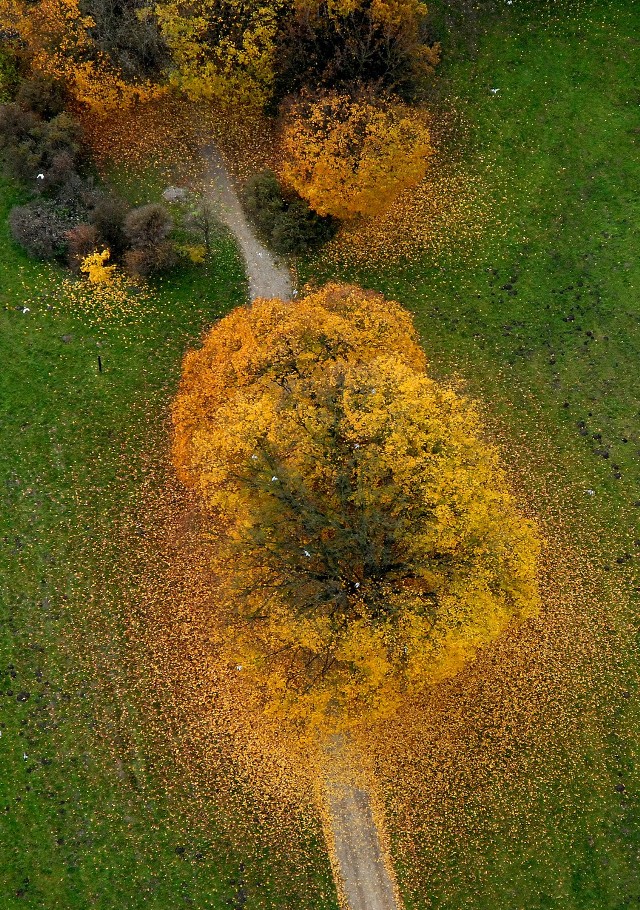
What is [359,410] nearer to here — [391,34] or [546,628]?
[546,628]

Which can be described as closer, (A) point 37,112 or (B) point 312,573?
(B) point 312,573

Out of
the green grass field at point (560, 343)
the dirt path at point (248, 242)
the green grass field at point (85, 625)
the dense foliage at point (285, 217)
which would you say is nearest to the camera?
the green grass field at point (85, 625)

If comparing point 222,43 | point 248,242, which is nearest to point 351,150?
point 248,242

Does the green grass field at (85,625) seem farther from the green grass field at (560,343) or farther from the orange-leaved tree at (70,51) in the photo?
the green grass field at (560,343)

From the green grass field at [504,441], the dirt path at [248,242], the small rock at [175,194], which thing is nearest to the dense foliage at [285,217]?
the dirt path at [248,242]

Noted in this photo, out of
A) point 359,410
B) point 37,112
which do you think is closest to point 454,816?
point 359,410

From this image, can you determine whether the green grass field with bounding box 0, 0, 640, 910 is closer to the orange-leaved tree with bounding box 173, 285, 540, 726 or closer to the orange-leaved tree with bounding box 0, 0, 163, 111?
the orange-leaved tree with bounding box 0, 0, 163, 111

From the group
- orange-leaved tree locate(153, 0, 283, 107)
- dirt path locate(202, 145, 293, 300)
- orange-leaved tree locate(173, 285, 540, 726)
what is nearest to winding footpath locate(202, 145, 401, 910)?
orange-leaved tree locate(173, 285, 540, 726)
